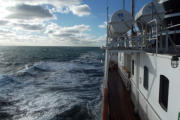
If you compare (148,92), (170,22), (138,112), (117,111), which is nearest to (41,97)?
(117,111)

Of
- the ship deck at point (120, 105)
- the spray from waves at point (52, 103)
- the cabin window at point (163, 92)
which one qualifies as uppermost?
the cabin window at point (163, 92)

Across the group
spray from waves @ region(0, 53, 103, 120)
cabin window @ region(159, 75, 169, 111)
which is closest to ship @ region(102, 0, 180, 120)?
cabin window @ region(159, 75, 169, 111)

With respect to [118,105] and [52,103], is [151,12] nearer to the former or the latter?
[118,105]

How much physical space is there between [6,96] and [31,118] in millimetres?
4823

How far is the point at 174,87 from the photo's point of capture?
299 centimetres

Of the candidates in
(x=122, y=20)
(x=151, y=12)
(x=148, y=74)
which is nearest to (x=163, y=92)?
(x=148, y=74)

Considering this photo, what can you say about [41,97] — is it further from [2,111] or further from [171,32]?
[171,32]

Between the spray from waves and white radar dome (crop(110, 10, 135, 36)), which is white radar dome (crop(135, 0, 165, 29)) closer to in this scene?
white radar dome (crop(110, 10, 135, 36))

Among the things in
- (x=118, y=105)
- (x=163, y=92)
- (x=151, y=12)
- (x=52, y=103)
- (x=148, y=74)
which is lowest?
(x=52, y=103)

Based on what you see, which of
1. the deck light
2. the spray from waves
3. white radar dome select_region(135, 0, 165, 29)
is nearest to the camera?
the deck light

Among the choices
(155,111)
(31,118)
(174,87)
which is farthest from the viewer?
(31,118)

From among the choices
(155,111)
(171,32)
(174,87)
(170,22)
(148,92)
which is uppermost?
(170,22)

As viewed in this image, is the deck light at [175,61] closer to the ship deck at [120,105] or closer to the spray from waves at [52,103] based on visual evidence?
the ship deck at [120,105]

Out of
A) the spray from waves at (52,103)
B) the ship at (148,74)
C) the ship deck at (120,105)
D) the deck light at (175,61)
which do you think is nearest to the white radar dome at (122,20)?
the ship at (148,74)
